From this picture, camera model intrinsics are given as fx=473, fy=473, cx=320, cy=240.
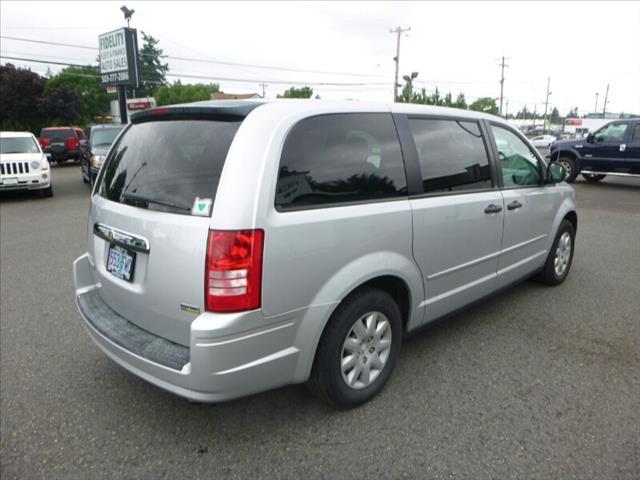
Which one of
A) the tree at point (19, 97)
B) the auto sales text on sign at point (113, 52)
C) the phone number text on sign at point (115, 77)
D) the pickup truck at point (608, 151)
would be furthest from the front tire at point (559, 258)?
the tree at point (19, 97)

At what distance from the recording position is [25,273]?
5543 mm

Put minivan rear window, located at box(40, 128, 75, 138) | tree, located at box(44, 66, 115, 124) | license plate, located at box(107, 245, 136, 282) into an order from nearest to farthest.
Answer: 1. license plate, located at box(107, 245, 136, 282)
2. minivan rear window, located at box(40, 128, 75, 138)
3. tree, located at box(44, 66, 115, 124)

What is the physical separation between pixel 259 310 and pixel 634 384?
2514 mm

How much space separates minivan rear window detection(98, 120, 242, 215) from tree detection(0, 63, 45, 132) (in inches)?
1567

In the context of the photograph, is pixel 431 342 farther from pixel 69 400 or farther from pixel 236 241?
pixel 69 400

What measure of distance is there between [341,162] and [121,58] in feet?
83.7

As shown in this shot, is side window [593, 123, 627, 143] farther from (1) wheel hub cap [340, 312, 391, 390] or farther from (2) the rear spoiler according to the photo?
(2) the rear spoiler

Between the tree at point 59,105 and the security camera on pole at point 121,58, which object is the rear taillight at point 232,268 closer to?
the security camera on pole at point 121,58

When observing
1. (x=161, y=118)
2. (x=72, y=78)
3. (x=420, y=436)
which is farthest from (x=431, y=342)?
(x=72, y=78)

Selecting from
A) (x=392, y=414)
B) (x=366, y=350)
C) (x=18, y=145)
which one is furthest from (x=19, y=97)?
(x=392, y=414)

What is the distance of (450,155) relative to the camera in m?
3.26

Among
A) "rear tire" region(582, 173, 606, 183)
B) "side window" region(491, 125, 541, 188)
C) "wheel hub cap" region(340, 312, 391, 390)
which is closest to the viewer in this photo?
"wheel hub cap" region(340, 312, 391, 390)

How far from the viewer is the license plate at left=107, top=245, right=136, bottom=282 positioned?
98.8 inches

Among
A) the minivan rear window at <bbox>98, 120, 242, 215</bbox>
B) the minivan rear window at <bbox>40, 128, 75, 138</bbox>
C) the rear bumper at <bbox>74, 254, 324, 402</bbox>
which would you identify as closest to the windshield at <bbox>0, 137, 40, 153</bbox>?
the minivan rear window at <bbox>98, 120, 242, 215</bbox>
